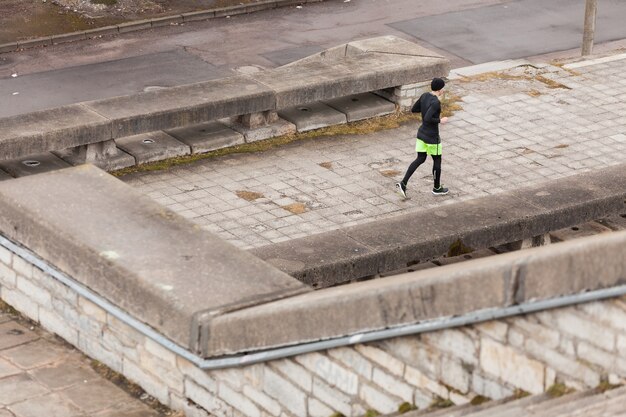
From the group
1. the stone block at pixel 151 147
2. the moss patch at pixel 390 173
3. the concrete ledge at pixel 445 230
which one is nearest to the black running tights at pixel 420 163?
the moss patch at pixel 390 173

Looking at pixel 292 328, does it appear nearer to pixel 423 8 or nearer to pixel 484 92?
pixel 484 92

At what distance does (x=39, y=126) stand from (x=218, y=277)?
5.52 m

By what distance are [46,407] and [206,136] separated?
6632 mm

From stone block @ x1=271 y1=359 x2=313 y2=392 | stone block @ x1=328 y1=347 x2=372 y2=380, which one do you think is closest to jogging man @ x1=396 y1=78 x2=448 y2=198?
stone block @ x1=271 y1=359 x2=313 y2=392

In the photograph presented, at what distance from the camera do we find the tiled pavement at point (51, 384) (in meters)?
9.70

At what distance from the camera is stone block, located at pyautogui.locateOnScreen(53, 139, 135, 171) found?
14852 millimetres

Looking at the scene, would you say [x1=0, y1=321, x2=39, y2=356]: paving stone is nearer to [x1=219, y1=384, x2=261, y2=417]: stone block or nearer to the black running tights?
[x1=219, y1=384, x2=261, y2=417]: stone block

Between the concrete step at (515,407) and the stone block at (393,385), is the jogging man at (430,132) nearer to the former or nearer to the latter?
the stone block at (393,385)

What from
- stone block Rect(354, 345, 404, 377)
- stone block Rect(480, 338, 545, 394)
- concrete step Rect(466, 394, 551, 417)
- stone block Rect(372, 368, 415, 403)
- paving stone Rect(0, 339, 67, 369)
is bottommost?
paving stone Rect(0, 339, 67, 369)

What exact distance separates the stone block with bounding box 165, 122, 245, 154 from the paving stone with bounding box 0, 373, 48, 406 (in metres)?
5.99

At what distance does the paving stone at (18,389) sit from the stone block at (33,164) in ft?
14.8

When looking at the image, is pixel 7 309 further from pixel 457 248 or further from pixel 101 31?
pixel 101 31

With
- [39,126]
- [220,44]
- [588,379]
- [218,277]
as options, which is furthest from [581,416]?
[220,44]

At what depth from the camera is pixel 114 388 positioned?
10062 millimetres
